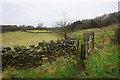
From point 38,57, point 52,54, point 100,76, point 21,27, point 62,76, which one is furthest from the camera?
point 21,27

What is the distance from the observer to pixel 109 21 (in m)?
10.1

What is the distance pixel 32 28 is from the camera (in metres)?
19.3

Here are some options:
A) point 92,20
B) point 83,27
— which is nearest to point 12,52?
point 83,27

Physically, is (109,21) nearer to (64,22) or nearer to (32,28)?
(64,22)

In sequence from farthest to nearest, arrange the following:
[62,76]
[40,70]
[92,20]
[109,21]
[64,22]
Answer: [92,20]
[109,21]
[64,22]
[40,70]
[62,76]

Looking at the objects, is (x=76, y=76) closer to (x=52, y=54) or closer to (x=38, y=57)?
(x=52, y=54)

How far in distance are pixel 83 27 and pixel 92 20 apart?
174 cm

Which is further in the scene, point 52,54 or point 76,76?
point 52,54

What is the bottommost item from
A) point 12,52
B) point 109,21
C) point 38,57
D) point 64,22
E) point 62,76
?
point 62,76

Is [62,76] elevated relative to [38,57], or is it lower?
lower

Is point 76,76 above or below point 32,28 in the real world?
below

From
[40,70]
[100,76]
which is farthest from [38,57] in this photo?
[100,76]

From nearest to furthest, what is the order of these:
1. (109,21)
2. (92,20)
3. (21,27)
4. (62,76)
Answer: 1. (62,76)
2. (109,21)
3. (92,20)
4. (21,27)

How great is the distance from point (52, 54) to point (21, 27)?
17569 millimetres
